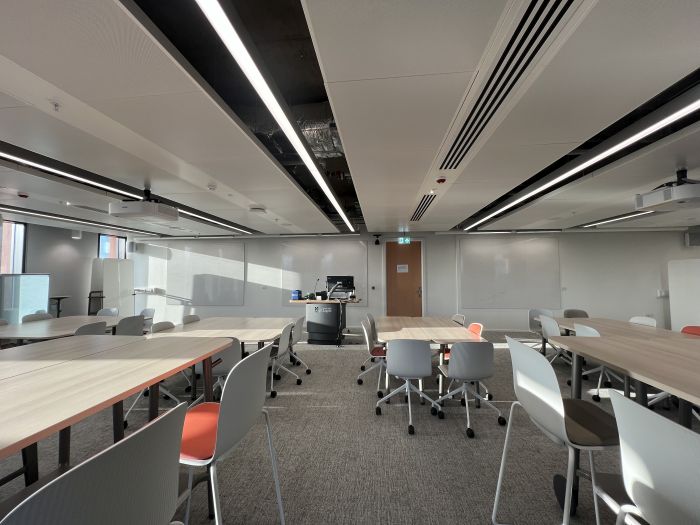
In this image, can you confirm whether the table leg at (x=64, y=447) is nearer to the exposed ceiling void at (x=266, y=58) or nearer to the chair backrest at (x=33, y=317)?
the exposed ceiling void at (x=266, y=58)

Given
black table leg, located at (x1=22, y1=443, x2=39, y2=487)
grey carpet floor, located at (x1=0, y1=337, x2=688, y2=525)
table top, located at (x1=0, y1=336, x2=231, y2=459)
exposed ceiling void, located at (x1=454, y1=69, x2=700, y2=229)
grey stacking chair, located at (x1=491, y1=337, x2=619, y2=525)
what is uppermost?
exposed ceiling void, located at (x1=454, y1=69, x2=700, y2=229)

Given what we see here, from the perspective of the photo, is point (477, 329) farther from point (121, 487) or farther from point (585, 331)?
point (121, 487)

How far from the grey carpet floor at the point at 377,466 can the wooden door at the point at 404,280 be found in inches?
196

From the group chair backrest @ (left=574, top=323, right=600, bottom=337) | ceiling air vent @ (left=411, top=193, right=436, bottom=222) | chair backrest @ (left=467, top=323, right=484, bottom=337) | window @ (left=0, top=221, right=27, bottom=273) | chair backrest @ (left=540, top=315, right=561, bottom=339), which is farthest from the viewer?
window @ (left=0, top=221, right=27, bottom=273)

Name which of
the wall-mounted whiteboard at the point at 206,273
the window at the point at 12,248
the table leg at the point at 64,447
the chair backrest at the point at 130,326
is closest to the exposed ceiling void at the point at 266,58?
the table leg at the point at 64,447

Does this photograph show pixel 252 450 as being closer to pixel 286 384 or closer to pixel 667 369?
pixel 286 384

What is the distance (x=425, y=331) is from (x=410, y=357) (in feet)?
2.54

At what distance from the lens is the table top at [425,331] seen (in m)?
3.19

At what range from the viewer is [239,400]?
1379 millimetres

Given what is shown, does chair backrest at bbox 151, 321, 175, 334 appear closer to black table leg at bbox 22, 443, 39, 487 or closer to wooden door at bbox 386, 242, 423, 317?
black table leg at bbox 22, 443, 39, 487

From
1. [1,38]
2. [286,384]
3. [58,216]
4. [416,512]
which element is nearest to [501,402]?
[416,512]

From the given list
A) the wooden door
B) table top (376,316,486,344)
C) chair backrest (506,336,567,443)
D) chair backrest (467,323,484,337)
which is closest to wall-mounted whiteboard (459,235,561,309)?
the wooden door

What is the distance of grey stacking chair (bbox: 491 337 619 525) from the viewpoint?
141 centimetres

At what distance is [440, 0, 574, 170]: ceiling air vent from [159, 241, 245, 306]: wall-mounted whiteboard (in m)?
7.87
